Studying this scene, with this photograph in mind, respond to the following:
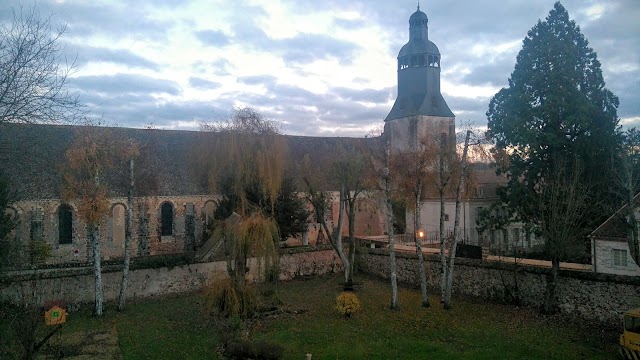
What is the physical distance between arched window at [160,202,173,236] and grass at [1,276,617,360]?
34.4 ft

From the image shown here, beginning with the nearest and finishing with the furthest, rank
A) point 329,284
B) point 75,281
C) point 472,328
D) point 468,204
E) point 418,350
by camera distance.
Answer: point 418,350
point 472,328
point 75,281
point 329,284
point 468,204

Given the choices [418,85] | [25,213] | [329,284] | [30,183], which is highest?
[418,85]

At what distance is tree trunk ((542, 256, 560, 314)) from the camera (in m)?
17.7

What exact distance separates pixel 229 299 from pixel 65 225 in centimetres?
1621

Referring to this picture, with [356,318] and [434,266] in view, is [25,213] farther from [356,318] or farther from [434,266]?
[434,266]

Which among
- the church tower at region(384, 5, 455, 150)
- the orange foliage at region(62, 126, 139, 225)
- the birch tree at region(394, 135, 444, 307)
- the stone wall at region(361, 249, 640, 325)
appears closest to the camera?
the stone wall at region(361, 249, 640, 325)

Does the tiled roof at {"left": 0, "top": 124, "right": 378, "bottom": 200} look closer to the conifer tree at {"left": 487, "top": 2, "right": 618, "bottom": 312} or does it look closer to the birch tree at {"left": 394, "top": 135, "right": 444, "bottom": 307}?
the birch tree at {"left": 394, "top": 135, "right": 444, "bottom": 307}

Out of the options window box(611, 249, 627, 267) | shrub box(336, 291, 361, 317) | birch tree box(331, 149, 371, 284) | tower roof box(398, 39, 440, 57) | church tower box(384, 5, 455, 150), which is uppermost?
tower roof box(398, 39, 440, 57)

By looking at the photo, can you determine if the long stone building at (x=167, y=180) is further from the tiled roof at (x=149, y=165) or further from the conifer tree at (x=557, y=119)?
the conifer tree at (x=557, y=119)

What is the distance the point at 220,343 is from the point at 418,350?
6190 mm

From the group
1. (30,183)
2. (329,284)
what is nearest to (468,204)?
(329,284)

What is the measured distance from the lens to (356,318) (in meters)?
17.6

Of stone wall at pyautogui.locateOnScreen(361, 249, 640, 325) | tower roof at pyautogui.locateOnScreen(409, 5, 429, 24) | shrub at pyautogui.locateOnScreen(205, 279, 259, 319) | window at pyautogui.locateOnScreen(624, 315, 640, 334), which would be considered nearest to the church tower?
tower roof at pyautogui.locateOnScreen(409, 5, 429, 24)

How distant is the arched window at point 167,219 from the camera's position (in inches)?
1197
